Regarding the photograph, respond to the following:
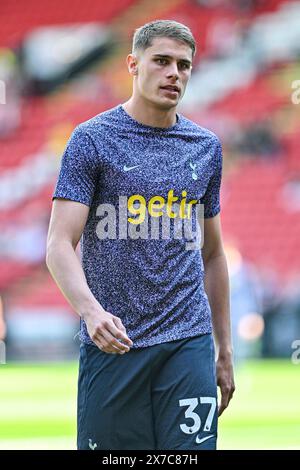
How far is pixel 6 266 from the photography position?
1686 centimetres

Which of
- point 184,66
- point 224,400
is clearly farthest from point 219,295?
point 184,66

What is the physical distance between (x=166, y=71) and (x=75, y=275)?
78cm

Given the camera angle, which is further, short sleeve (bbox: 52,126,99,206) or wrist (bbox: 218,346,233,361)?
wrist (bbox: 218,346,233,361)

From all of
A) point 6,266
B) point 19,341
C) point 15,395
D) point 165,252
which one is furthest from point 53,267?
point 6,266

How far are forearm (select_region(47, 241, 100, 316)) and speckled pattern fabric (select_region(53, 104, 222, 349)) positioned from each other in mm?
168

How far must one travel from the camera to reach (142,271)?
377 cm

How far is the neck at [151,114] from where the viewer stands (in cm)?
393

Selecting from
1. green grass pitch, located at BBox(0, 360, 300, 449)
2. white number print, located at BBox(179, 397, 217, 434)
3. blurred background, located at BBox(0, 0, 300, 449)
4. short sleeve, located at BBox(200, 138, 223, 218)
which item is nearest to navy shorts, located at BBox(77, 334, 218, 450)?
white number print, located at BBox(179, 397, 217, 434)

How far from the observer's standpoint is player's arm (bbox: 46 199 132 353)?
3.45 m

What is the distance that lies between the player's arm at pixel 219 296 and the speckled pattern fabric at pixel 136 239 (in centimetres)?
25

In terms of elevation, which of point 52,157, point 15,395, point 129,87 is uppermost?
point 129,87

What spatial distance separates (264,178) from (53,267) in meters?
12.9

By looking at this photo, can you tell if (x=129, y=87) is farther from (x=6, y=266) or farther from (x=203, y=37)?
(x=6, y=266)

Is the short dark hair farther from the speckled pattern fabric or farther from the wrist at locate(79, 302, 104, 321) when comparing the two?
the wrist at locate(79, 302, 104, 321)
